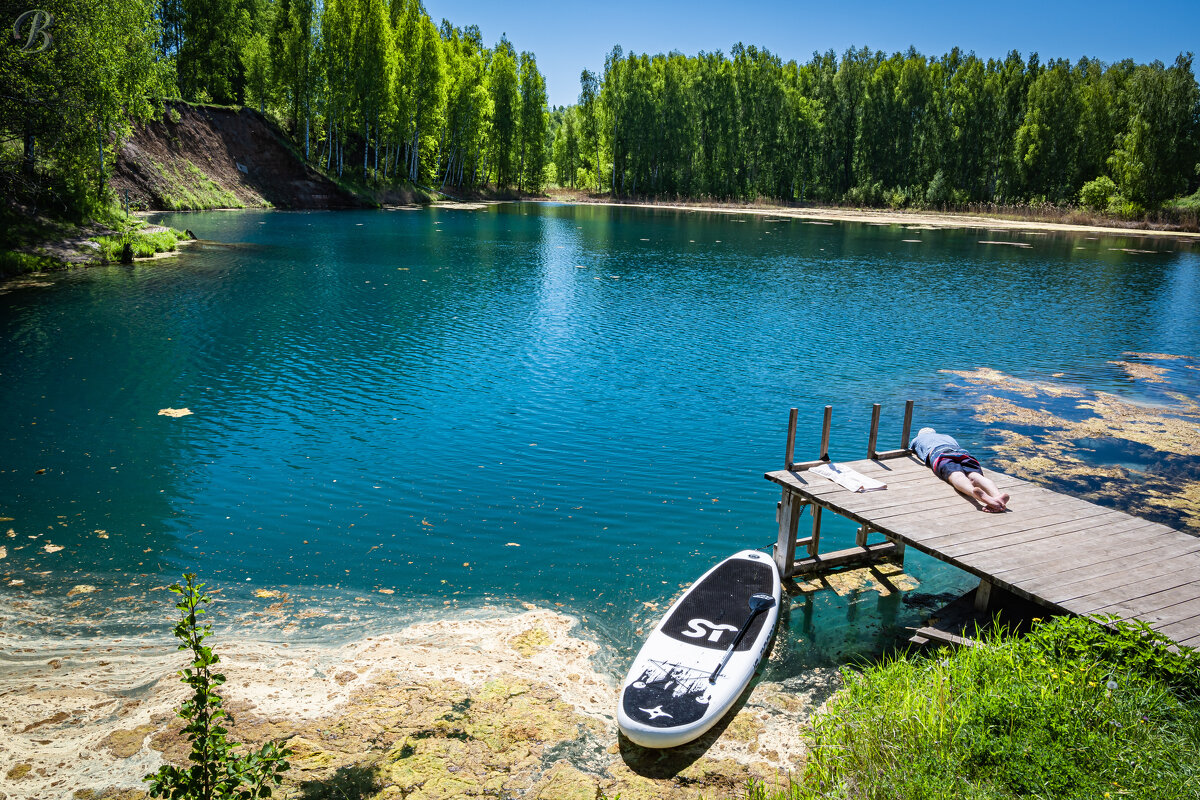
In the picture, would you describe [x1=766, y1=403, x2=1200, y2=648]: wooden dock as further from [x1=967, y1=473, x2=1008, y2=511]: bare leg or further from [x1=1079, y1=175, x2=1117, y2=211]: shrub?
[x1=1079, y1=175, x2=1117, y2=211]: shrub

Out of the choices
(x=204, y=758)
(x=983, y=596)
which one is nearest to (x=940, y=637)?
(x=983, y=596)

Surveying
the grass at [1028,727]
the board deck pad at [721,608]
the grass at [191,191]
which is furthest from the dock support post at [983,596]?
the grass at [191,191]

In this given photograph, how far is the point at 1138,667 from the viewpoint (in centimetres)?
689

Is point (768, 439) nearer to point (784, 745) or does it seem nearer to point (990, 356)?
point (784, 745)

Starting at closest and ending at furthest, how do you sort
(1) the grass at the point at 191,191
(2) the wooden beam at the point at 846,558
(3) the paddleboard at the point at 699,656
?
1. (3) the paddleboard at the point at 699,656
2. (2) the wooden beam at the point at 846,558
3. (1) the grass at the point at 191,191

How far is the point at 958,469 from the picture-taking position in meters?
11.0

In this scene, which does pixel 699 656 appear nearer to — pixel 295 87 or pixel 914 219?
pixel 295 87

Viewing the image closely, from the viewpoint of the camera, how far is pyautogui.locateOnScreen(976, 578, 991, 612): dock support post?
31.0 feet

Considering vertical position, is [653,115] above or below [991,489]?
above

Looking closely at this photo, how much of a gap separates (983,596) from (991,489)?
1641 millimetres

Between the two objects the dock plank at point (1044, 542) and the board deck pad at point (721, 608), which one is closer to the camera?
the dock plank at point (1044, 542)

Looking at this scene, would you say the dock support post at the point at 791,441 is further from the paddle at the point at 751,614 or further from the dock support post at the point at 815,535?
the paddle at the point at 751,614

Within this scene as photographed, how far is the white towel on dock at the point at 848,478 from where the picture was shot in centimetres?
1078

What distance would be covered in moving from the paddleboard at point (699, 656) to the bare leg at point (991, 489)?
3.13m
